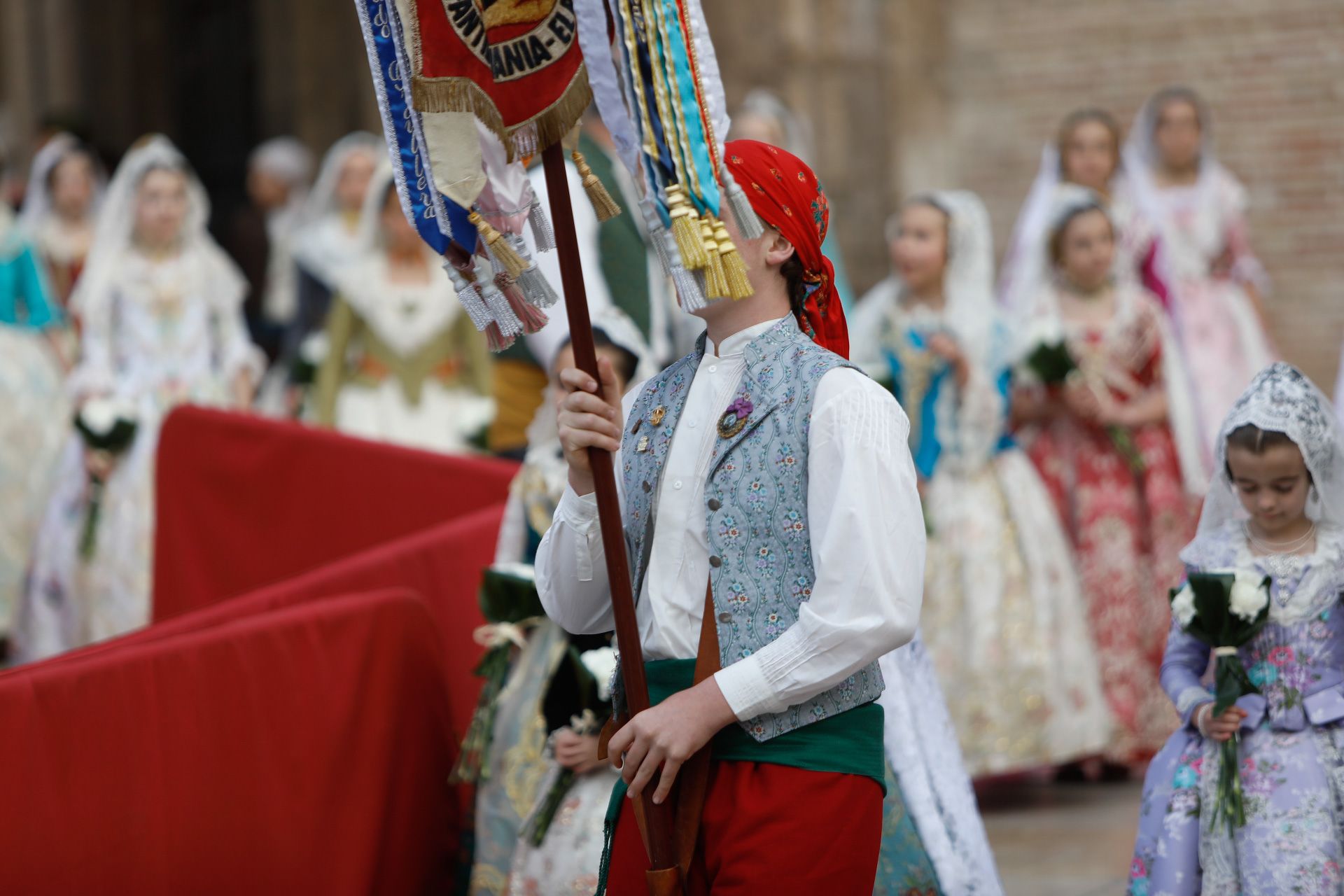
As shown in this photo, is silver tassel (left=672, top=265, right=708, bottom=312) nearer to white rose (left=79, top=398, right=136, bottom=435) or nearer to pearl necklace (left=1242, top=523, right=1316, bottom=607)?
pearl necklace (left=1242, top=523, right=1316, bottom=607)

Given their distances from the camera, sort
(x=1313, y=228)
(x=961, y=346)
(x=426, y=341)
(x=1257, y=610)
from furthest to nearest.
Result: (x=1313, y=228)
(x=426, y=341)
(x=961, y=346)
(x=1257, y=610)

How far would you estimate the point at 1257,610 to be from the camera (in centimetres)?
350

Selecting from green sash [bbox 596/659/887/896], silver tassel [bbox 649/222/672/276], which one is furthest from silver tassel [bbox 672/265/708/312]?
green sash [bbox 596/659/887/896]

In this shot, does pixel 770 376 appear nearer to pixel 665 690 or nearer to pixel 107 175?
pixel 665 690

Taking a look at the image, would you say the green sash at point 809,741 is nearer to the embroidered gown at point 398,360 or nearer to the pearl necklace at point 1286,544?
the pearl necklace at point 1286,544

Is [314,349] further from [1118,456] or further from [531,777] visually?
[531,777]

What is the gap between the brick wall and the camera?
10.1 metres

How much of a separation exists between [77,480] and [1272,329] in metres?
6.33

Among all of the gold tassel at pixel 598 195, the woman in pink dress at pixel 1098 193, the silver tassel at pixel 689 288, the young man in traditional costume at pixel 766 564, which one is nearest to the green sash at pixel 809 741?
the young man in traditional costume at pixel 766 564

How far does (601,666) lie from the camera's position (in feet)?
13.2

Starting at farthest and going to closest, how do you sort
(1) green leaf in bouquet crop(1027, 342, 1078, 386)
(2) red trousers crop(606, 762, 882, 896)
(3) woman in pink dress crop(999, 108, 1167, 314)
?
(3) woman in pink dress crop(999, 108, 1167, 314) → (1) green leaf in bouquet crop(1027, 342, 1078, 386) → (2) red trousers crop(606, 762, 882, 896)

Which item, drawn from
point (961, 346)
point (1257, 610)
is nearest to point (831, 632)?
point (1257, 610)

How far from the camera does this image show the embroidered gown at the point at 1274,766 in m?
3.42

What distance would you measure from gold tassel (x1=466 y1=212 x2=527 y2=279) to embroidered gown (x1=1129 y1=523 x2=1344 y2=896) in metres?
1.62
